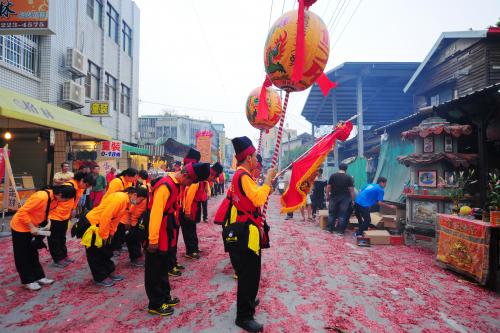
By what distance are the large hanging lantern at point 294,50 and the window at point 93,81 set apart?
1430 centimetres

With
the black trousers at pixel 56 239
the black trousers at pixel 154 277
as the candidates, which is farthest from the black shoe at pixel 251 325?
the black trousers at pixel 56 239

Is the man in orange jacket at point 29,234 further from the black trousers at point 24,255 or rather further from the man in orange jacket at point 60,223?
the man in orange jacket at point 60,223

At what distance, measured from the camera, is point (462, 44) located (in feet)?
41.8

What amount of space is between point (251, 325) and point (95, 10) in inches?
715

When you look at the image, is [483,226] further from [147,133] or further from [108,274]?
[147,133]

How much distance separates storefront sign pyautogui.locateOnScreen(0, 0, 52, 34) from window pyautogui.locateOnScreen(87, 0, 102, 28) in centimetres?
850

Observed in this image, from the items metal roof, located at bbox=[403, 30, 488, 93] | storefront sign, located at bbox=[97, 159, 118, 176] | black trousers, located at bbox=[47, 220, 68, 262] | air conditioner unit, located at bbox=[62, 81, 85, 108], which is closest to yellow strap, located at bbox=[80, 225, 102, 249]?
black trousers, located at bbox=[47, 220, 68, 262]

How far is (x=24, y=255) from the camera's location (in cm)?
448

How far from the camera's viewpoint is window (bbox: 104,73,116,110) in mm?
17750

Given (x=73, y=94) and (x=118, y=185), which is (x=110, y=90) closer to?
(x=73, y=94)

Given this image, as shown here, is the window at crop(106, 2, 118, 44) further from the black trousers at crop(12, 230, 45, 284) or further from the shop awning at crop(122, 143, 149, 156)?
the black trousers at crop(12, 230, 45, 284)

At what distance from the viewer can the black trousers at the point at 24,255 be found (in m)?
4.44

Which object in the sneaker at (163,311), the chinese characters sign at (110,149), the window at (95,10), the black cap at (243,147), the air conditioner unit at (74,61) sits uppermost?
the window at (95,10)

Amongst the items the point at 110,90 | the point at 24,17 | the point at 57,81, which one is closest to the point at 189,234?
the point at 24,17
